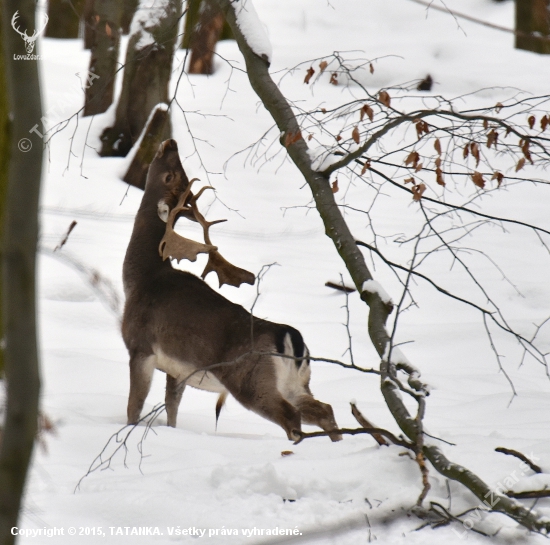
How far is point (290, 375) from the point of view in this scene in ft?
15.0

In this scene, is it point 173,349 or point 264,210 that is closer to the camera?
point 173,349

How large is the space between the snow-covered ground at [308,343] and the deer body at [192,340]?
0.26m

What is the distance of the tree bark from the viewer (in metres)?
2.69

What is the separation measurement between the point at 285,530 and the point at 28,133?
1.92 m

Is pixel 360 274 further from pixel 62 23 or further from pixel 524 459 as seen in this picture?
pixel 62 23

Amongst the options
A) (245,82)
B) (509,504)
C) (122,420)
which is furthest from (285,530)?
(245,82)

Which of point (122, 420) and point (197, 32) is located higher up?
point (197, 32)

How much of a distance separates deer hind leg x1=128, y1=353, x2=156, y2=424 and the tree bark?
5.41 ft

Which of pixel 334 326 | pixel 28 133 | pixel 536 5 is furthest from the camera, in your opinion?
pixel 334 326

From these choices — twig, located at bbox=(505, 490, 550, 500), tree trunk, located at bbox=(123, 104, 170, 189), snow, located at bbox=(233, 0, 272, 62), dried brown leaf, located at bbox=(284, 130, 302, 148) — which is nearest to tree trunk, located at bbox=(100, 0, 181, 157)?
tree trunk, located at bbox=(123, 104, 170, 189)

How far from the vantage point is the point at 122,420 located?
16.8 ft

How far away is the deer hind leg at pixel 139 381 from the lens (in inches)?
196

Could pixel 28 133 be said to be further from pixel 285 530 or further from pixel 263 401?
pixel 263 401

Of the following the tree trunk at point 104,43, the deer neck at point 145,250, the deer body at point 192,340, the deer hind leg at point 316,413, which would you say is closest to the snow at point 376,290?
the deer body at point 192,340
